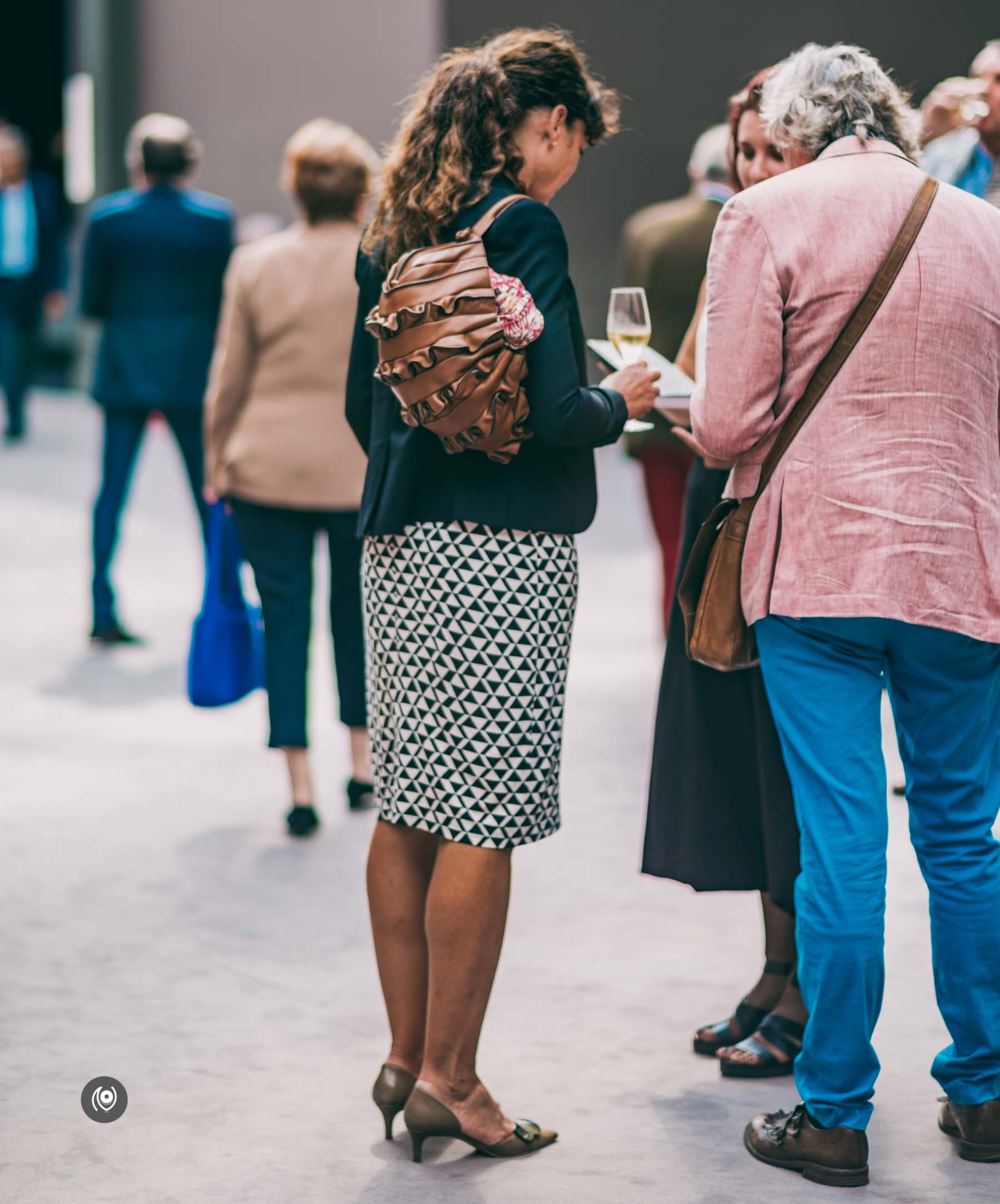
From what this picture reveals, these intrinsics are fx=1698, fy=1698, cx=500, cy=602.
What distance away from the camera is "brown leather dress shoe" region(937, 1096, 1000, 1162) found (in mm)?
3068

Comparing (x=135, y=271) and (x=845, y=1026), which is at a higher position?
(x=135, y=271)

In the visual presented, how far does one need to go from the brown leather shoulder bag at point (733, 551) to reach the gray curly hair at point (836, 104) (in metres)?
0.14

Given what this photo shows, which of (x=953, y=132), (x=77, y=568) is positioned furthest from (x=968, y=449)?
(x=77, y=568)

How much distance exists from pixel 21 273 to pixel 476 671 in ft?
33.7

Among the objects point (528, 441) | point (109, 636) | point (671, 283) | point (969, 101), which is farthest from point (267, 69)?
point (528, 441)

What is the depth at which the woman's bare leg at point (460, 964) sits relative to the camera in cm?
305

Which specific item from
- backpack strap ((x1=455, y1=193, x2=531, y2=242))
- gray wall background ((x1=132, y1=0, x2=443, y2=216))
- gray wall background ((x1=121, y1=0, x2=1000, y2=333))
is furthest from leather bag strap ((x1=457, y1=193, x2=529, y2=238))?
gray wall background ((x1=132, y1=0, x2=443, y2=216))

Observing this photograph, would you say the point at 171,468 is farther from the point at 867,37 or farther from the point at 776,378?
the point at 776,378

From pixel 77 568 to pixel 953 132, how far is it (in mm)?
5334

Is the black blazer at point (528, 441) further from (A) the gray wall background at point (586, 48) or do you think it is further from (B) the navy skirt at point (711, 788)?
(A) the gray wall background at point (586, 48)

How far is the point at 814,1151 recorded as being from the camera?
301cm

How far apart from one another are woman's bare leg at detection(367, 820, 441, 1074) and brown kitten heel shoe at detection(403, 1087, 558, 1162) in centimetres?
14

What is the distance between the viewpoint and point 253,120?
48.3 ft

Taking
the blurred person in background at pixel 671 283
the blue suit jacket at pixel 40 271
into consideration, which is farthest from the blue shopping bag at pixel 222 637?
the blue suit jacket at pixel 40 271
